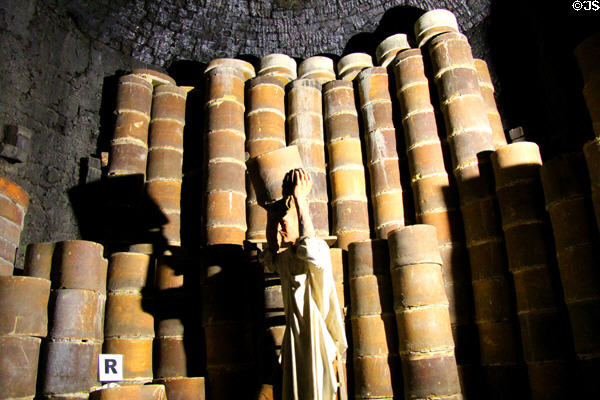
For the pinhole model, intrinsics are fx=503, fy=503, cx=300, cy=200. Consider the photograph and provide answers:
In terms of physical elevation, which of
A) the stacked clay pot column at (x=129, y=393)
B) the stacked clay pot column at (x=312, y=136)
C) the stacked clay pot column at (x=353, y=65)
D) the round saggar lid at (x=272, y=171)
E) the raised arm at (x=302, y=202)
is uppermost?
the stacked clay pot column at (x=353, y=65)

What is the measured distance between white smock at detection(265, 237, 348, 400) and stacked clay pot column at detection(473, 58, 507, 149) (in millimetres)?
3813

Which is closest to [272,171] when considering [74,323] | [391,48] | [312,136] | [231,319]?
[231,319]

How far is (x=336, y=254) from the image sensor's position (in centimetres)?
571

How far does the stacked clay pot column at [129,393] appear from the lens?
4043mm

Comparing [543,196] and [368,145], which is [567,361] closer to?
[543,196]

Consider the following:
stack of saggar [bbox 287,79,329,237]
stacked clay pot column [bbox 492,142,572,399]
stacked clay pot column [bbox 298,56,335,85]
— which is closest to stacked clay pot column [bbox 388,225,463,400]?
stacked clay pot column [bbox 492,142,572,399]

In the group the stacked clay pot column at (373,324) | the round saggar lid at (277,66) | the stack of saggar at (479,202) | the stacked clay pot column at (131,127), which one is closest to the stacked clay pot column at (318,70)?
the round saggar lid at (277,66)

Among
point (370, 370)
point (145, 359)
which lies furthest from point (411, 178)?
point (145, 359)

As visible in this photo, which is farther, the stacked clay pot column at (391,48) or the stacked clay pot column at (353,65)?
the stacked clay pot column at (353,65)

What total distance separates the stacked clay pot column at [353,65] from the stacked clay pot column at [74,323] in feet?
14.9

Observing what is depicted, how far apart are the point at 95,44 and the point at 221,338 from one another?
5085mm

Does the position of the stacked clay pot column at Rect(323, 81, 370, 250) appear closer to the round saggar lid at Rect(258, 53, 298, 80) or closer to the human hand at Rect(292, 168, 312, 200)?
the round saggar lid at Rect(258, 53, 298, 80)

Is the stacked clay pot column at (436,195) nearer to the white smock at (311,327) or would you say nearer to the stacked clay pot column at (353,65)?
the stacked clay pot column at (353,65)

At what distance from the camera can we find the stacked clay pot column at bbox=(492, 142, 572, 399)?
4.61 meters
